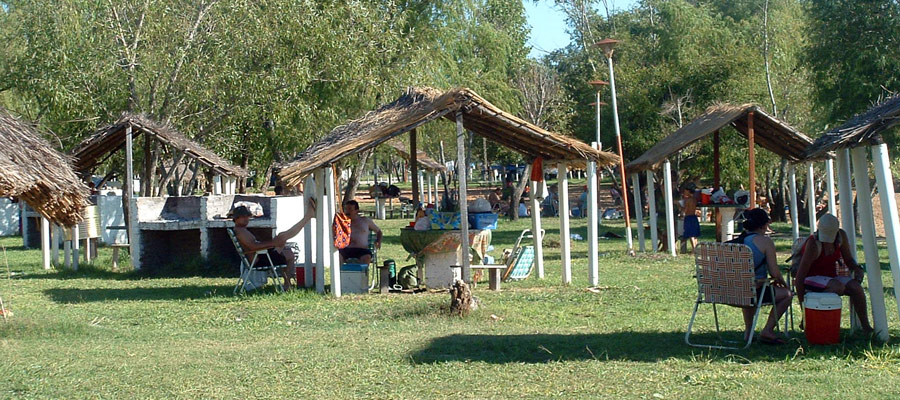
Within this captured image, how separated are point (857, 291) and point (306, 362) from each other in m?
4.83

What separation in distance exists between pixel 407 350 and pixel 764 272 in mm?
3283

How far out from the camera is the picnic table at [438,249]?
13828 millimetres

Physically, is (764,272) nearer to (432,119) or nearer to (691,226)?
(432,119)

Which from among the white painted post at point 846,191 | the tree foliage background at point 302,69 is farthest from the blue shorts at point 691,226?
the white painted post at point 846,191

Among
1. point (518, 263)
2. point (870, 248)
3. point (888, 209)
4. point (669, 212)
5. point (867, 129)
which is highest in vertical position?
point (867, 129)

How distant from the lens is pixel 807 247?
8.59 meters

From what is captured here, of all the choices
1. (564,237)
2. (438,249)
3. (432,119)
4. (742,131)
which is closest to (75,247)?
(438,249)

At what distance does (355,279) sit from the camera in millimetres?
13867

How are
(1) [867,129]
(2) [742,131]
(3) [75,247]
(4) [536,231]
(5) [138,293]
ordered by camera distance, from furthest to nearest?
(2) [742,131], (3) [75,247], (4) [536,231], (5) [138,293], (1) [867,129]

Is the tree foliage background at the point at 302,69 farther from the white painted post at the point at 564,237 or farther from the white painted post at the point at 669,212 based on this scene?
the white painted post at the point at 564,237

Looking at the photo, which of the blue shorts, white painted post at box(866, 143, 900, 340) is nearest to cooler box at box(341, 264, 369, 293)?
white painted post at box(866, 143, 900, 340)

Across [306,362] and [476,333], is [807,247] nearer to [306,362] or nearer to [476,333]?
[476,333]

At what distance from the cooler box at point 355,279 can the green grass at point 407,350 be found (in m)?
0.44

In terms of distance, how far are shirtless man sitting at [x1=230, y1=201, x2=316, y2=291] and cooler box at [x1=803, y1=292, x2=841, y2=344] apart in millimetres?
7205
